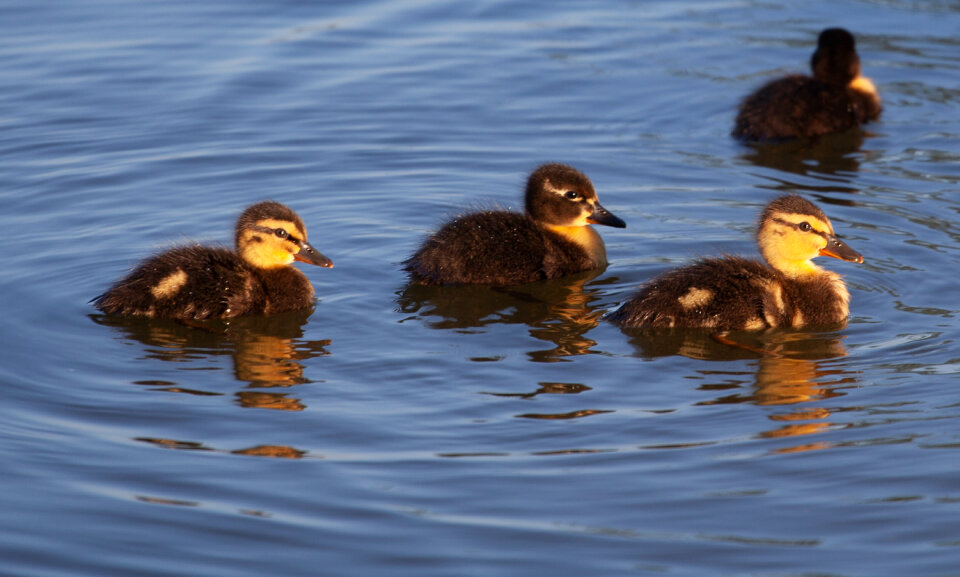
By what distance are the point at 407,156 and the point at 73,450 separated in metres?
5.37

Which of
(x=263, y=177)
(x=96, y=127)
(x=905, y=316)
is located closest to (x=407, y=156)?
(x=263, y=177)

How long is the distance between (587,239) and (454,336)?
1.55 meters

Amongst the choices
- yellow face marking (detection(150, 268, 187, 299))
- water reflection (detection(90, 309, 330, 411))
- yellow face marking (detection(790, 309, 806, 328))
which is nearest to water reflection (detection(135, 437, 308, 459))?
water reflection (detection(90, 309, 330, 411))

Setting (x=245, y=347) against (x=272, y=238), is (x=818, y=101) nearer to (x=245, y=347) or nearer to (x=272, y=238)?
(x=272, y=238)

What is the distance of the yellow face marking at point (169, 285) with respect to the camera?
300 inches

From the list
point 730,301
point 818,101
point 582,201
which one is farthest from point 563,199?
point 818,101

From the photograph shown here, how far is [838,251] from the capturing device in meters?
7.86

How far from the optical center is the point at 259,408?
6520 mm

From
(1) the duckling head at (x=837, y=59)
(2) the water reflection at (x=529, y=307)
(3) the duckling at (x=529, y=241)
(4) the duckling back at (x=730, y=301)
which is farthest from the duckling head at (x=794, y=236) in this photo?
(1) the duckling head at (x=837, y=59)

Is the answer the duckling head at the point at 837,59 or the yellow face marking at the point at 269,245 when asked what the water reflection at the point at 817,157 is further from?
the yellow face marking at the point at 269,245

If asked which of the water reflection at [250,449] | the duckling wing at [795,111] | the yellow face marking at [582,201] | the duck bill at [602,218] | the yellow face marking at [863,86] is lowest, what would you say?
the water reflection at [250,449]

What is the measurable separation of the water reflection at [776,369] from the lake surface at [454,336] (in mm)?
21

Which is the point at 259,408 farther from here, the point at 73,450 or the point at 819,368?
the point at 819,368

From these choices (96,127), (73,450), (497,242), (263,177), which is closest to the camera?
(73,450)
